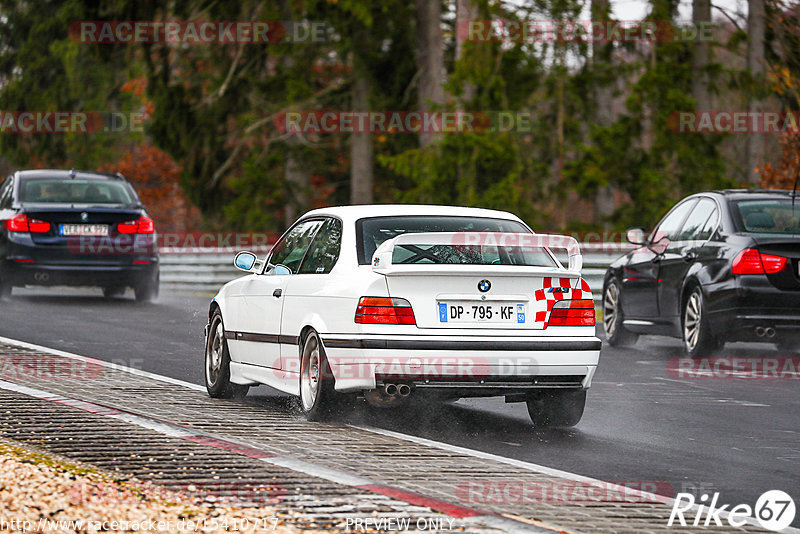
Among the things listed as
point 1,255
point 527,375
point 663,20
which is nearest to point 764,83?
point 663,20

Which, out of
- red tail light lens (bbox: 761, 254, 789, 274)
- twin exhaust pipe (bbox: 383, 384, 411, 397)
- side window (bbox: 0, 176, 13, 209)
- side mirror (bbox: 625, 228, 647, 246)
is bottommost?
twin exhaust pipe (bbox: 383, 384, 411, 397)

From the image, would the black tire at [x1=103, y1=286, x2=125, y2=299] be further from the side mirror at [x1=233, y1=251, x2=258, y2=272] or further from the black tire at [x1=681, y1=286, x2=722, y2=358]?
Answer: the side mirror at [x1=233, y1=251, x2=258, y2=272]

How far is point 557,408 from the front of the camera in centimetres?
920

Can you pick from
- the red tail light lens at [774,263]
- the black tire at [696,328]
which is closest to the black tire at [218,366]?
the black tire at [696,328]

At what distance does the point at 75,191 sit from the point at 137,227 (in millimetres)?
1283

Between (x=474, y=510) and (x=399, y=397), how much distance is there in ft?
9.61

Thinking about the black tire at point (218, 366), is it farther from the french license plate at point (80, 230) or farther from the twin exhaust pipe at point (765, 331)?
the french license plate at point (80, 230)

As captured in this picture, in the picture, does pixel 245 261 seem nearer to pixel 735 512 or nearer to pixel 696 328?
pixel 735 512

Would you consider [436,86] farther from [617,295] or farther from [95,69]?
[95,69]

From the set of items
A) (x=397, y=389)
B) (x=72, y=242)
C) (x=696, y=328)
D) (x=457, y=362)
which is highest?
(x=72, y=242)

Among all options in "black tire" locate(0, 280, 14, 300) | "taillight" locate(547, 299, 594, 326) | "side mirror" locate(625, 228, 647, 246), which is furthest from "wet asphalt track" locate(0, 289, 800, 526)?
"black tire" locate(0, 280, 14, 300)

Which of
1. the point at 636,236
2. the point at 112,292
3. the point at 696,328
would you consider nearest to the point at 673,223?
the point at 636,236

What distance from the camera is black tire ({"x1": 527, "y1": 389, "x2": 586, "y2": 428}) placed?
29.8 ft

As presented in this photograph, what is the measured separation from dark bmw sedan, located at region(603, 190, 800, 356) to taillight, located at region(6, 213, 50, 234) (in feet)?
27.1
